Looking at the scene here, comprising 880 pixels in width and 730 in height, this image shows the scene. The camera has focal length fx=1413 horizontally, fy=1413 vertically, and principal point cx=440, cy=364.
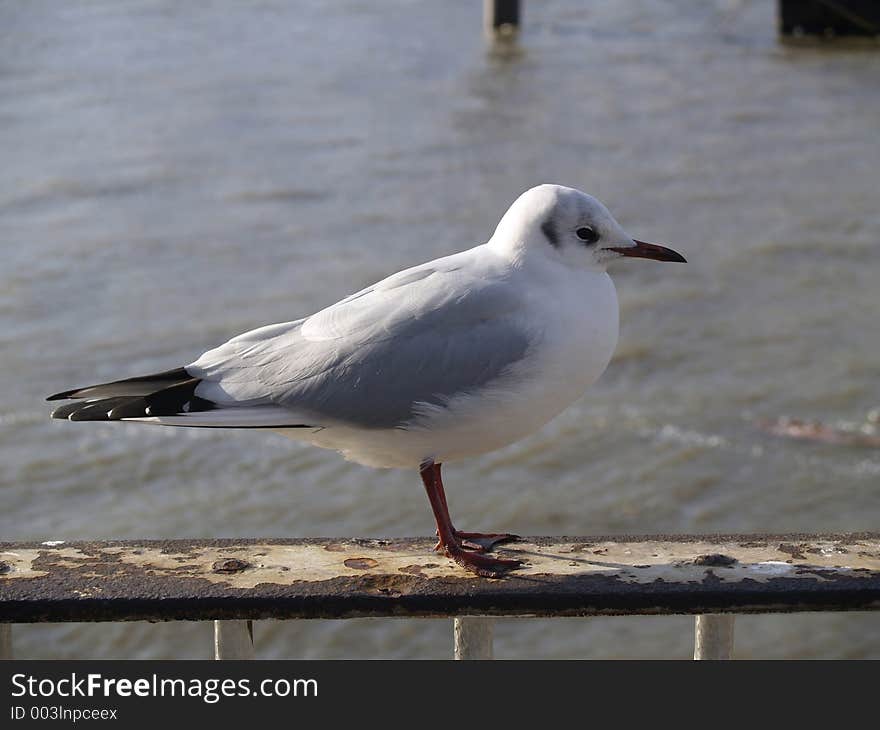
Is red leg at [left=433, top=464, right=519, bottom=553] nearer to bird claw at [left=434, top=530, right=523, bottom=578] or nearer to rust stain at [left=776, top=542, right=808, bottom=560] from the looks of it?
bird claw at [left=434, top=530, right=523, bottom=578]

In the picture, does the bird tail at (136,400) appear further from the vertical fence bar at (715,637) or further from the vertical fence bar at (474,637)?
the vertical fence bar at (715,637)

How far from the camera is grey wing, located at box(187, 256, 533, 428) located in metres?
2.49

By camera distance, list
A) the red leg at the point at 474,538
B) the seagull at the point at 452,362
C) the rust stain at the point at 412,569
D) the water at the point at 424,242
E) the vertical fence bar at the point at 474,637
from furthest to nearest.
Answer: the water at the point at 424,242
the red leg at the point at 474,538
the seagull at the point at 452,362
the rust stain at the point at 412,569
the vertical fence bar at the point at 474,637

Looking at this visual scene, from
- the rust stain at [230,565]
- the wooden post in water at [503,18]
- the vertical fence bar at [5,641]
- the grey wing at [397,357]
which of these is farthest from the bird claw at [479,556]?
the wooden post in water at [503,18]

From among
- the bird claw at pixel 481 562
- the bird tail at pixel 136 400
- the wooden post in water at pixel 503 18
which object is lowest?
the wooden post in water at pixel 503 18

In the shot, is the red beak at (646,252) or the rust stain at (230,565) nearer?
the rust stain at (230,565)

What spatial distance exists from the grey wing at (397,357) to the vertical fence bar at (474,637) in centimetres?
43

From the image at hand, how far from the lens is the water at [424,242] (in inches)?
217

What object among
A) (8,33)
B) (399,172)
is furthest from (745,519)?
(8,33)

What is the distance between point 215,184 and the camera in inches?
371

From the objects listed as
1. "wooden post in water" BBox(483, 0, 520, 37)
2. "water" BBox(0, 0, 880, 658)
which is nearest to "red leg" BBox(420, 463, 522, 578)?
"water" BBox(0, 0, 880, 658)

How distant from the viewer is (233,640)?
2.20 m

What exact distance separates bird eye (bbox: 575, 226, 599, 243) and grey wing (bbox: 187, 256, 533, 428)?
0.58 feet

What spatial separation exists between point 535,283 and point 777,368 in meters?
4.48
